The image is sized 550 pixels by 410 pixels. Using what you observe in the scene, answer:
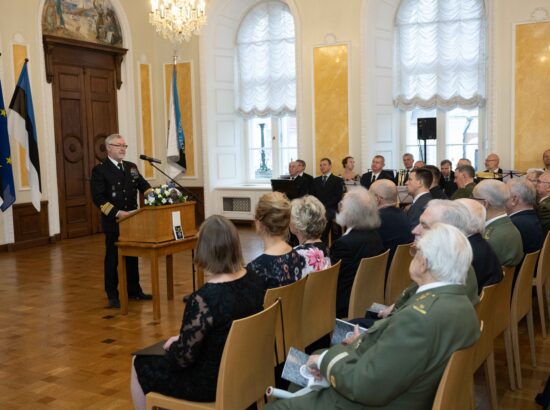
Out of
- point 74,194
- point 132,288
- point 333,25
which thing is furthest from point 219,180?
point 132,288

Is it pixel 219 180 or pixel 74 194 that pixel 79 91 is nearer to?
pixel 74 194

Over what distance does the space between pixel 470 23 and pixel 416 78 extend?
1.29 m

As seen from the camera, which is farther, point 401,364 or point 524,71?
point 524,71

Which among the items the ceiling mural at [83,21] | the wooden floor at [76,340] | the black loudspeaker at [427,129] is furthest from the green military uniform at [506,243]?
the ceiling mural at [83,21]

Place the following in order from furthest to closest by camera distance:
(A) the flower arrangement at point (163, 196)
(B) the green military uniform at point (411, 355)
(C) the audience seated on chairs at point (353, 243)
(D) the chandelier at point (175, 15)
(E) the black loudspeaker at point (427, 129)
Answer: (E) the black loudspeaker at point (427, 129) < (D) the chandelier at point (175, 15) < (A) the flower arrangement at point (163, 196) < (C) the audience seated on chairs at point (353, 243) < (B) the green military uniform at point (411, 355)

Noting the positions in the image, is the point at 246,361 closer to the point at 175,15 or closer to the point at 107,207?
the point at 107,207

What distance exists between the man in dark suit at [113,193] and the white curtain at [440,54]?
6644 millimetres

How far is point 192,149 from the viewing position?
12.8 metres

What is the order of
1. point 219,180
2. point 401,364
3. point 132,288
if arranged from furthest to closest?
point 219,180 < point 132,288 < point 401,364

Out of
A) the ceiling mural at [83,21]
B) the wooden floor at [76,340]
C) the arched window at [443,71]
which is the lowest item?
the wooden floor at [76,340]

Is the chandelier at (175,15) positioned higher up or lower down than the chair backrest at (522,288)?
higher up

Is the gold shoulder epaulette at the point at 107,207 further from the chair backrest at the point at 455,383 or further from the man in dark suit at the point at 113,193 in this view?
the chair backrest at the point at 455,383

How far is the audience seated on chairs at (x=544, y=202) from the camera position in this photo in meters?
5.30

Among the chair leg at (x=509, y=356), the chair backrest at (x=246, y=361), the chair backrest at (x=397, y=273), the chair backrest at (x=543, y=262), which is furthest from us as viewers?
the chair backrest at (x=543, y=262)
